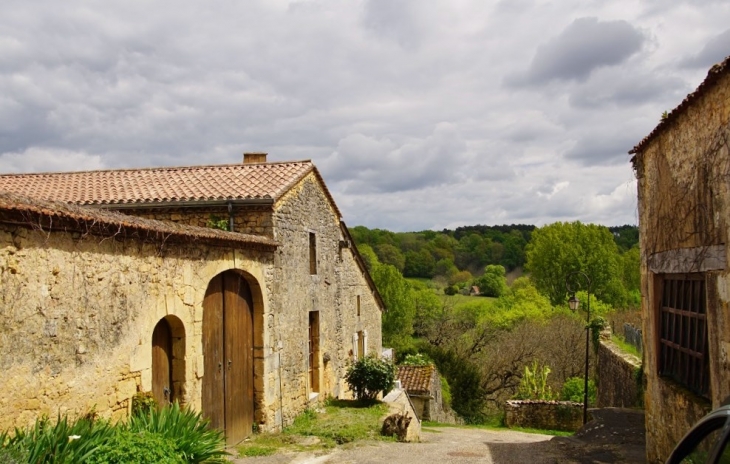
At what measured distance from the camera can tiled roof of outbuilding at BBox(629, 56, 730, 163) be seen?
227 inches

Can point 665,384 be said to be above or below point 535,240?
below

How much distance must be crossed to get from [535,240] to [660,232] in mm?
47032

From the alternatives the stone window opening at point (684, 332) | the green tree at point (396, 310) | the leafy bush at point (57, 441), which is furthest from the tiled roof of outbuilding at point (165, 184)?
the green tree at point (396, 310)

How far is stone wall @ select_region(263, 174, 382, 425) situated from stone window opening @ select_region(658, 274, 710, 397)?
6903 mm

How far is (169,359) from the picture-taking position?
871cm

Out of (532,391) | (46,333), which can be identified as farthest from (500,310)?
(46,333)

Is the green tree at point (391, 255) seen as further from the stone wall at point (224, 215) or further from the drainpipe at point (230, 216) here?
the drainpipe at point (230, 216)

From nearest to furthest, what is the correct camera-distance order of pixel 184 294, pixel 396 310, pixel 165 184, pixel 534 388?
pixel 184 294, pixel 165 184, pixel 534 388, pixel 396 310

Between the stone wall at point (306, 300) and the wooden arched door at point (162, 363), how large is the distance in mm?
3321

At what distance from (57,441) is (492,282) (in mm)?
70626

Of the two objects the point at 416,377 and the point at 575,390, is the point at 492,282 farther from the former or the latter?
the point at 575,390

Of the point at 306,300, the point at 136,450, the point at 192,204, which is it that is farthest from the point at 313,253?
the point at 136,450

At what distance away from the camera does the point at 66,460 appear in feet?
16.9

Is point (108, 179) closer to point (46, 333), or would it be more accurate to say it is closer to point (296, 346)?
point (296, 346)
